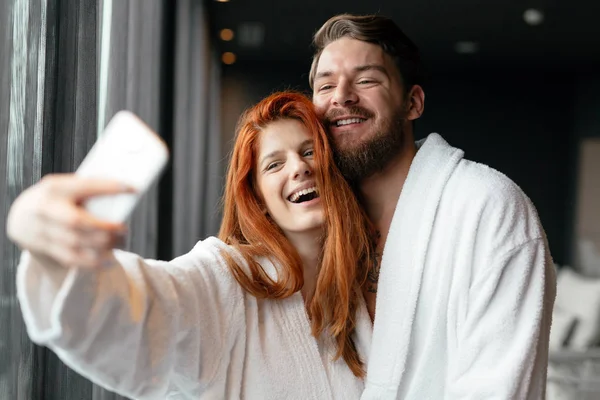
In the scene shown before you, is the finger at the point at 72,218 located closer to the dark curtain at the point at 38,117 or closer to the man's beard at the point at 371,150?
the dark curtain at the point at 38,117

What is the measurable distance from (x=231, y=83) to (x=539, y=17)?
1.66m

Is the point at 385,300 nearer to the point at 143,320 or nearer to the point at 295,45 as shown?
the point at 143,320

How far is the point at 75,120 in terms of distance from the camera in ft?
4.63

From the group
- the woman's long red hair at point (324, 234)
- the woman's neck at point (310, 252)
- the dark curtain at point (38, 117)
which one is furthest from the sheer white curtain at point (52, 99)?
the woman's neck at point (310, 252)

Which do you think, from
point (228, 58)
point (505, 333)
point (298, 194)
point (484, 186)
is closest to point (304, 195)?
point (298, 194)

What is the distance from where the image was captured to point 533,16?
14.5 ft

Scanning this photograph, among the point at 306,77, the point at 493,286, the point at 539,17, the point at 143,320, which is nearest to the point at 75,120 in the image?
the point at 143,320

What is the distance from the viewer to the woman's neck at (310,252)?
5.06ft

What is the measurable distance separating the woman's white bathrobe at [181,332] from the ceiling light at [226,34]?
3.22 m

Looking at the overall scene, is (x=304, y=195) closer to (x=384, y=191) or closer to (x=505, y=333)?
(x=384, y=191)

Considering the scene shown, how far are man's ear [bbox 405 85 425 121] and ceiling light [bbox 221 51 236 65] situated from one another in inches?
110

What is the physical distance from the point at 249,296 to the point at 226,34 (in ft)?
10.9

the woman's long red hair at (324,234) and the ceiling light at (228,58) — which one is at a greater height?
the ceiling light at (228,58)

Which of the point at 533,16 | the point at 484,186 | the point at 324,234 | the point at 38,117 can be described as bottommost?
the point at 324,234
